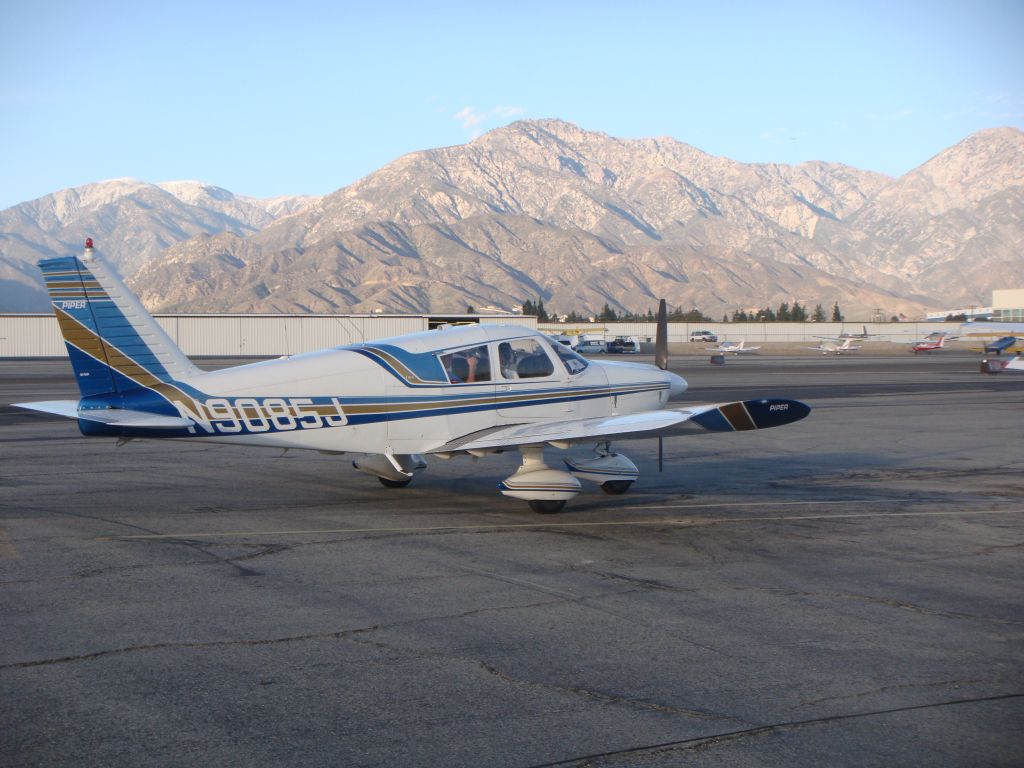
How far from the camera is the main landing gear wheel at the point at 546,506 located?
1280cm

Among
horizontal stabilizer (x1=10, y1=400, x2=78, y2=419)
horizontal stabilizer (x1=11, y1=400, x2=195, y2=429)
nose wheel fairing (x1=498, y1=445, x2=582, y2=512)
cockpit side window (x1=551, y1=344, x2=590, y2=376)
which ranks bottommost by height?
nose wheel fairing (x1=498, y1=445, x2=582, y2=512)

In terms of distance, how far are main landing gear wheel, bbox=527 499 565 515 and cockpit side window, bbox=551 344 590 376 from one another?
2160 millimetres

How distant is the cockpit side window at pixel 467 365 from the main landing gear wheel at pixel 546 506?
187 cm

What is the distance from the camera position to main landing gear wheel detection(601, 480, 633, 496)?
14.3m

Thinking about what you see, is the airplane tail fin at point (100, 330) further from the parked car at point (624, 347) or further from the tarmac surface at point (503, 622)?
the parked car at point (624, 347)

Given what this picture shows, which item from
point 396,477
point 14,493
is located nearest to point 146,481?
point 14,493

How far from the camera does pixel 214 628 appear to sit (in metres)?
7.63

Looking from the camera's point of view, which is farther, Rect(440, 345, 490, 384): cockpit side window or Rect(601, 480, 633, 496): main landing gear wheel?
Rect(601, 480, 633, 496): main landing gear wheel

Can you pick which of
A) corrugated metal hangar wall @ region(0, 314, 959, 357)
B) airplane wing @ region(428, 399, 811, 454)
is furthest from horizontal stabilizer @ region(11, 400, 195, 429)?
corrugated metal hangar wall @ region(0, 314, 959, 357)

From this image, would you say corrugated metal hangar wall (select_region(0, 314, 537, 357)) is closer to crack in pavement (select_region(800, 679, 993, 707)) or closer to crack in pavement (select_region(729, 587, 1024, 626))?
crack in pavement (select_region(729, 587, 1024, 626))

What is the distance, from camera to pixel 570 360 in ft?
46.9

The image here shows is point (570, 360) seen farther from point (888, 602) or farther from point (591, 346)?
point (591, 346)

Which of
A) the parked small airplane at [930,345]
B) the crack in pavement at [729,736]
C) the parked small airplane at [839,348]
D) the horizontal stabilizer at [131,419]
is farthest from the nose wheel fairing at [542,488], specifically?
the parked small airplane at [930,345]

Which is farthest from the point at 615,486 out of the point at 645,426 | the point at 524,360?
the point at 645,426
